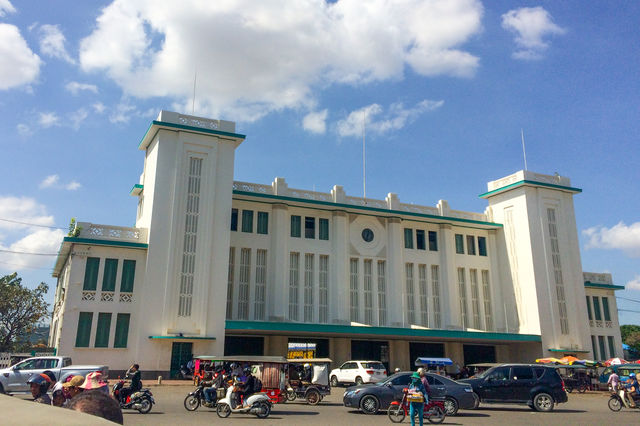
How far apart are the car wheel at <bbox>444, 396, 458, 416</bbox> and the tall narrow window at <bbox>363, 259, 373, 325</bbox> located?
19473mm

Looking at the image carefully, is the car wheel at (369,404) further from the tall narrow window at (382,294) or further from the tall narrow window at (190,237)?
the tall narrow window at (382,294)

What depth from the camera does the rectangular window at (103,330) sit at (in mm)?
28844

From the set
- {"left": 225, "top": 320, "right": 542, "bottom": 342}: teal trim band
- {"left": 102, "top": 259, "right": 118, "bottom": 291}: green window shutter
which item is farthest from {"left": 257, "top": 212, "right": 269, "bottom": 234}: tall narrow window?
{"left": 102, "top": 259, "right": 118, "bottom": 291}: green window shutter

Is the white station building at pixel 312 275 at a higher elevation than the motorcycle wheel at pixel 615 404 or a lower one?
higher

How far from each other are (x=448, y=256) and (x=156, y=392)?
2506 centimetres

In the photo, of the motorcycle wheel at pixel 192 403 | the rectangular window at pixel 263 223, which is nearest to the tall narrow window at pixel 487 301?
the rectangular window at pixel 263 223

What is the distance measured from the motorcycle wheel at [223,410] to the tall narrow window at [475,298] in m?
28.7

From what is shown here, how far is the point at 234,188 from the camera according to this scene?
116 ft

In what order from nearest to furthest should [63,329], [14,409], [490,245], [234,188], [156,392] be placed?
[14,409] < [156,392] < [63,329] < [234,188] < [490,245]

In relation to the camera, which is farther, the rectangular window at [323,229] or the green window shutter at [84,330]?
the rectangular window at [323,229]

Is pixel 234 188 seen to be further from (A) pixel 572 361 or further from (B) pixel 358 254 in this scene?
(A) pixel 572 361

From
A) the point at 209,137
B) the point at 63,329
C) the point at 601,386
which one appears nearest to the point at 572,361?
the point at 601,386

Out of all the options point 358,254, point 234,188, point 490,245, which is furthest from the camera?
point 490,245

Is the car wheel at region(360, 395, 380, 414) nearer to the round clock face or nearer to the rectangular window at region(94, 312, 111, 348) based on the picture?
the rectangular window at region(94, 312, 111, 348)
